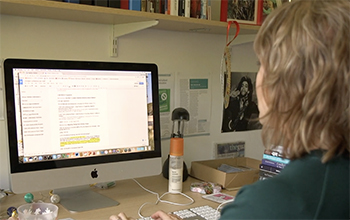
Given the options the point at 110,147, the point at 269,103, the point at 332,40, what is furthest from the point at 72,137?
the point at 332,40

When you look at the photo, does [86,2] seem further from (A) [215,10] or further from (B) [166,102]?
(A) [215,10]

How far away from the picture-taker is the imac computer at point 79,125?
1113 millimetres

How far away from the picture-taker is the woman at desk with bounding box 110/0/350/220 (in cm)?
62

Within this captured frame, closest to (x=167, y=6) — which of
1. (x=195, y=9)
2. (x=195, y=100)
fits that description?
(x=195, y=9)

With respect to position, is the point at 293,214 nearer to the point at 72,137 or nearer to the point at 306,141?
the point at 306,141

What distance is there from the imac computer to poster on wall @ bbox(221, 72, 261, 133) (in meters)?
0.63

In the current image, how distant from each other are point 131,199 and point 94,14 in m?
0.63

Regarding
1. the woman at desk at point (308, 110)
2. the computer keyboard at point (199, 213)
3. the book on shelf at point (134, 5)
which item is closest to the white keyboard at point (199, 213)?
the computer keyboard at point (199, 213)

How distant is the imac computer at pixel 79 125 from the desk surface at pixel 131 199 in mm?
44

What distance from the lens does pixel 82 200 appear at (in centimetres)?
126

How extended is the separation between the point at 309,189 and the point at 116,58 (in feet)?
3.55

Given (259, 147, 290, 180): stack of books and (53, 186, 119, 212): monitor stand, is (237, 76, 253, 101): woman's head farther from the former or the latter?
(53, 186, 119, 212): monitor stand

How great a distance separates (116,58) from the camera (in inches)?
61.0

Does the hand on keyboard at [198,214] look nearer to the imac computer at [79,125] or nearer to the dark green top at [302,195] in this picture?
the imac computer at [79,125]
